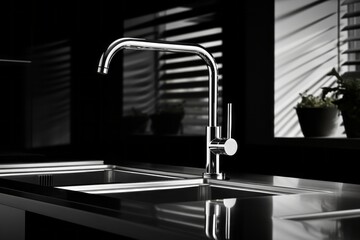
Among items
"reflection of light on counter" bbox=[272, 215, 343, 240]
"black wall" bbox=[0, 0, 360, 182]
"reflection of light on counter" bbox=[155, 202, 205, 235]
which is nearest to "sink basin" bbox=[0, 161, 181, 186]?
"black wall" bbox=[0, 0, 360, 182]

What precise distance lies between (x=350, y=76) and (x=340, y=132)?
17 centimetres

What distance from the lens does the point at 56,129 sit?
268 cm

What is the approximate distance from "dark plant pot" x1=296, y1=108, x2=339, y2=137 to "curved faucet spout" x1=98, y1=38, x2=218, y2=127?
0.41m

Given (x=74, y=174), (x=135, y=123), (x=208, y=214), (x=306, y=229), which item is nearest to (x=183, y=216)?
(x=208, y=214)

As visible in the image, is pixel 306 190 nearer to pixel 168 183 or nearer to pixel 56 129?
pixel 168 183

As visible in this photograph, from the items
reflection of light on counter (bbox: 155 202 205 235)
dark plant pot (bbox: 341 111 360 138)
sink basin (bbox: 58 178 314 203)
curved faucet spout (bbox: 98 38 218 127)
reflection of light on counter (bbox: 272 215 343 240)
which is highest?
curved faucet spout (bbox: 98 38 218 127)

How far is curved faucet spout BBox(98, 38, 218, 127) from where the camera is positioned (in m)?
1.56

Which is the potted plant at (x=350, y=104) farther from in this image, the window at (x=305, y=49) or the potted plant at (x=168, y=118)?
the potted plant at (x=168, y=118)

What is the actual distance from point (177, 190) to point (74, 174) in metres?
0.53

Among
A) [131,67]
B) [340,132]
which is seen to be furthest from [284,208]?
[131,67]

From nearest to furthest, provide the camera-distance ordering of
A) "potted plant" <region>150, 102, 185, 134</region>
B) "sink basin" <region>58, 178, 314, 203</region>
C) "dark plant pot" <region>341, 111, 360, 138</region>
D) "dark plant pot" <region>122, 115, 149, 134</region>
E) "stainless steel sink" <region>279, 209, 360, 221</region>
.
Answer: "stainless steel sink" <region>279, 209, 360, 221</region> < "sink basin" <region>58, 178, 314, 203</region> < "dark plant pot" <region>341, 111, 360, 138</region> < "potted plant" <region>150, 102, 185, 134</region> < "dark plant pot" <region>122, 115, 149, 134</region>

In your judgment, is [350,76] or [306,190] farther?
[350,76]

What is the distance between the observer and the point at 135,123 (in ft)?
8.82

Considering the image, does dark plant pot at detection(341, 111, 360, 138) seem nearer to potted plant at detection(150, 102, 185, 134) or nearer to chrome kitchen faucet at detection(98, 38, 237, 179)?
chrome kitchen faucet at detection(98, 38, 237, 179)
